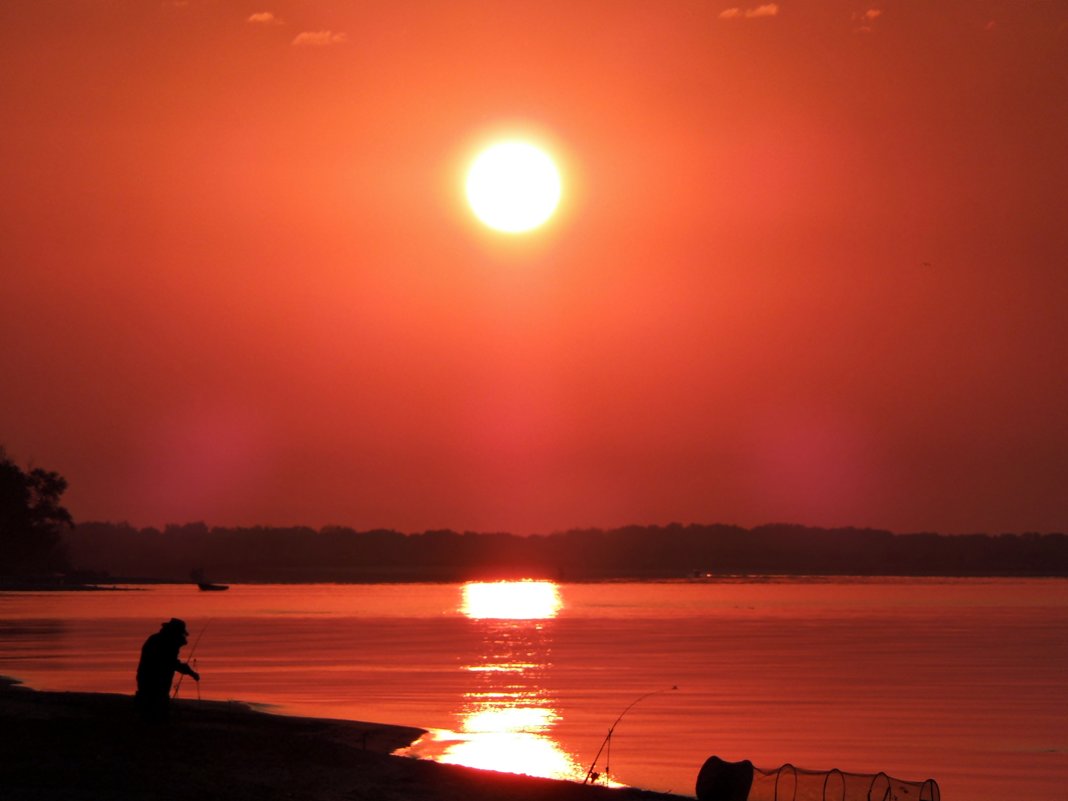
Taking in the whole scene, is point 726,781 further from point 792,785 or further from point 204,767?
point 204,767

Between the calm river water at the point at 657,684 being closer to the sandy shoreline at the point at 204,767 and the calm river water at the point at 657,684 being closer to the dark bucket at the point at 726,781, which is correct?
the dark bucket at the point at 726,781

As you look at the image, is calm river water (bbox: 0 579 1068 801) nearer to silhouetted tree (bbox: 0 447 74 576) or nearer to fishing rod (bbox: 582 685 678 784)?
fishing rod (bbox: 582 685 678 784)

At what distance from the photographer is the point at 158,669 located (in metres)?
21.5

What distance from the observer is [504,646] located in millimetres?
60969

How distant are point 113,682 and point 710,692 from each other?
639 inches

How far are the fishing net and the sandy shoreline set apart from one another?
113cm

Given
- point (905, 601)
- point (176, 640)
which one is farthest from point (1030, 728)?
point (905, 601)

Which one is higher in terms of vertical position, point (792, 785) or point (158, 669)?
point (158, 669)

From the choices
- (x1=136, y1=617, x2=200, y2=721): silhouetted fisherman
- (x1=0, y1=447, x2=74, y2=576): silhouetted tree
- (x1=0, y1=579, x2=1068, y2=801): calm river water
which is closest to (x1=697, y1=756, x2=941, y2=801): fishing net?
(x1=0, y1=579, x2=1068, y2=801): calm river water

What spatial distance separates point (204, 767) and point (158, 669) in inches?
134

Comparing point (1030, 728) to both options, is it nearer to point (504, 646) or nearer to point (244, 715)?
point (244, 715)

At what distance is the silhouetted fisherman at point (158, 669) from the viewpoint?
843 inches

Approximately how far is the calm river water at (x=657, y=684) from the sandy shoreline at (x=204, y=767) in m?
3.74

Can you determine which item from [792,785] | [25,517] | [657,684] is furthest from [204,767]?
[25,517]
